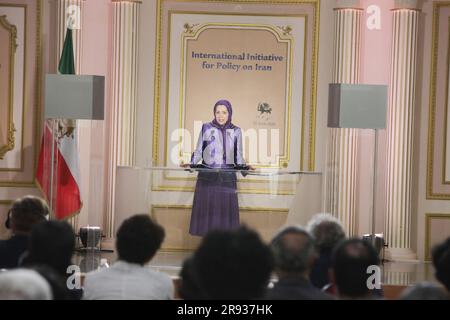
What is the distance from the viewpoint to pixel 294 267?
3.83 meters

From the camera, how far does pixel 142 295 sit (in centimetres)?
409

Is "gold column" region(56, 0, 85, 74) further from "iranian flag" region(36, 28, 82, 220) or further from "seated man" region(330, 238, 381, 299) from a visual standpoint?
"seated man" region(330, 238, 381, 299)

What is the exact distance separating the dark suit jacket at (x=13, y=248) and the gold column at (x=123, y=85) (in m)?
5.49

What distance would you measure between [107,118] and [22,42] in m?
1.25

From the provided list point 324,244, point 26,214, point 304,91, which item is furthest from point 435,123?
point 26,214

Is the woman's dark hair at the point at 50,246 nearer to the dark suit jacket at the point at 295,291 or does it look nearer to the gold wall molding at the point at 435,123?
the dark suit jacket at the point at 295,291

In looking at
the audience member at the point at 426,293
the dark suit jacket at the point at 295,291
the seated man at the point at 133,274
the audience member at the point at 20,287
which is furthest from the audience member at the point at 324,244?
the audience member at the point at 20,287

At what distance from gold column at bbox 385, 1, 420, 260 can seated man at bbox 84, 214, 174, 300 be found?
6454mm

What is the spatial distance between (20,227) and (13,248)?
0.47 feet

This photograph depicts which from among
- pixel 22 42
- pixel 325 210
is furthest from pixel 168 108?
pixel 325 210

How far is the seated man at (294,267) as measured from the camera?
373 cm

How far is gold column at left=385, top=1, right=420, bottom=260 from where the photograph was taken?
34.4 feet

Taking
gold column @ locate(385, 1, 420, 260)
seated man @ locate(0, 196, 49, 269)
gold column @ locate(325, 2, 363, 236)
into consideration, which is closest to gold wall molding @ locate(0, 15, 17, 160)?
gold column @ locate(325, 2, 363, 236)

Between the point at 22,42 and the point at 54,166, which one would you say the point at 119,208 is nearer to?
the point at 54,166
